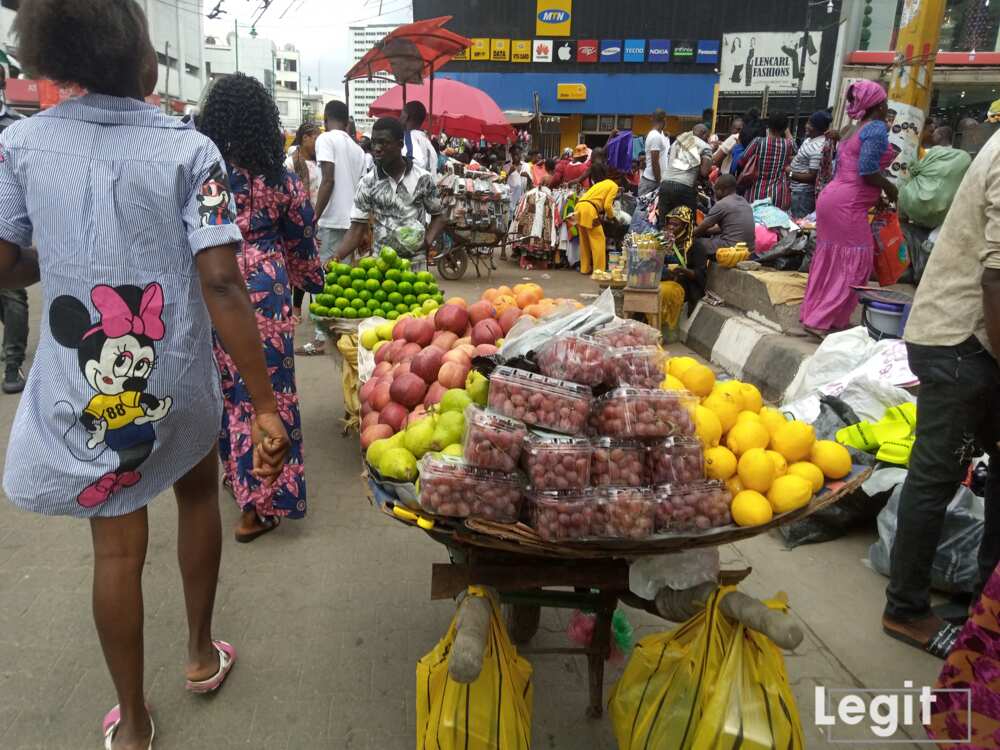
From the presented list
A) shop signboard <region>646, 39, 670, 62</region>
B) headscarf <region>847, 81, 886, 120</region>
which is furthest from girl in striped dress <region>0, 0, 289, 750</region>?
shop signboard <region>646, 39, 670, 62</region>

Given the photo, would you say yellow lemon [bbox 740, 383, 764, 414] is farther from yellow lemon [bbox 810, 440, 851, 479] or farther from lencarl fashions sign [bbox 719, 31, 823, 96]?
lencarl fashions sign [bbox 719, 31, 823, 96]

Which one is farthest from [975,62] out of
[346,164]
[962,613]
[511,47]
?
[962,613]

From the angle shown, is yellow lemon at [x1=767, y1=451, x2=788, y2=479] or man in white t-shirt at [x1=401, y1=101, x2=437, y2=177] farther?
man in white t-shirt at [x1=401, y1=101, x2=437, y2=177]

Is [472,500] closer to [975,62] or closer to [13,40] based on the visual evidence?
[13,40]

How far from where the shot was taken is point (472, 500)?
5.80 feet

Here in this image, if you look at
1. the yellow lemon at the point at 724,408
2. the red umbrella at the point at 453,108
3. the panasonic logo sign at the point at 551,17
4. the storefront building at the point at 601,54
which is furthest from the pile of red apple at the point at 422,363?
the panasonic logo sign at the point at 551,17

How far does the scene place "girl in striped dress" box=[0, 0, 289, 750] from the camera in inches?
67.9

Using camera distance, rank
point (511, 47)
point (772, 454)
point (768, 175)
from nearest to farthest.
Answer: point (772, 454) < point (768, 175) < point (511, 47)

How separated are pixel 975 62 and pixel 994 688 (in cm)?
2534

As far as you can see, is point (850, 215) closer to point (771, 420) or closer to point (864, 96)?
point (864, 96)

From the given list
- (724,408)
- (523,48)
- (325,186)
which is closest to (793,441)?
(724,408)

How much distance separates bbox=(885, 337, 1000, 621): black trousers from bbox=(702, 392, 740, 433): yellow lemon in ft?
2.90

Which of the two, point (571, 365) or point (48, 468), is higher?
point (571, 365)

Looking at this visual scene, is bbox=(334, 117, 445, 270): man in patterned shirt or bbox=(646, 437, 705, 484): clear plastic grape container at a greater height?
bbox=(334, 117, 445, 270): man in patterned shirt
